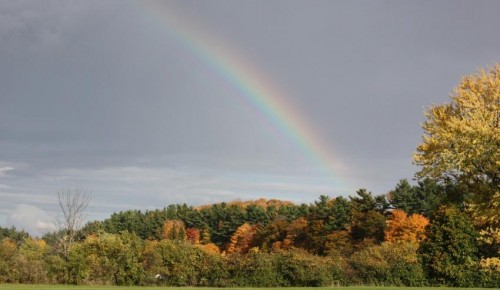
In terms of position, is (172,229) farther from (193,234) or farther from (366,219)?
(366,219)

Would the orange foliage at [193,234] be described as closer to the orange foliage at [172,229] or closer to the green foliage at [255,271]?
the orange foliage at [172,229]

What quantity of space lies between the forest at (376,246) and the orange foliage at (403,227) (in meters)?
0.13

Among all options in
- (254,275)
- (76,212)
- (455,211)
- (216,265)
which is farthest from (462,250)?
(76,212)

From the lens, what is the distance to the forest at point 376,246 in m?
25.0

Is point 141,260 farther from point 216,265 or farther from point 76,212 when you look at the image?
point 76,212

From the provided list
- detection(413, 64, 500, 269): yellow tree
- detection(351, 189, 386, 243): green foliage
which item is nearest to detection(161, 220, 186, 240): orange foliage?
detection(351, 189, 386, 243): green foliage

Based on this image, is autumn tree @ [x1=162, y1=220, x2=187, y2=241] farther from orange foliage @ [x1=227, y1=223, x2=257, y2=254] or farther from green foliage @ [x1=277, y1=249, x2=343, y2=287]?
green foliage @ [x1=277, y1=249, x2=343, y2=287]

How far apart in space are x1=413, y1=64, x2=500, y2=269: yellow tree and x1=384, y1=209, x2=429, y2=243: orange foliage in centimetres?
3691

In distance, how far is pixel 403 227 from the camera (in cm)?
6450

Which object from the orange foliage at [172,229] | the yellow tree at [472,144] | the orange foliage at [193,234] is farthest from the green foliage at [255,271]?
the orange foliage at [193,234]

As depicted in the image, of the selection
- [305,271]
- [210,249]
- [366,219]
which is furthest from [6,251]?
[366,219]

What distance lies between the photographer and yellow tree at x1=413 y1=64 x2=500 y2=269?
23.4 meters

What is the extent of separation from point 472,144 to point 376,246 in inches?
1049

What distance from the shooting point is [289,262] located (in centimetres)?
3994
